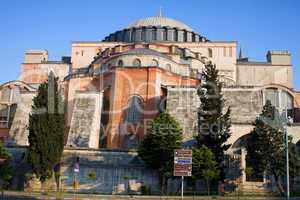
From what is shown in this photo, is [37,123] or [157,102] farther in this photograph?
[157,102]

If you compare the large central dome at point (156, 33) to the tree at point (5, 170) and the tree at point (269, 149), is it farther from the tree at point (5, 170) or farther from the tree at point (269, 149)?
the tree at point (5, 170)

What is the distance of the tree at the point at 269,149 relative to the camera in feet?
92.4

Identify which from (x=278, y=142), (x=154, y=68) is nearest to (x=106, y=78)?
(x=154, y=68)

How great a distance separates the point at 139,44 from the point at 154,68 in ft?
33.3

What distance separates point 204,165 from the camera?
26.9 metres

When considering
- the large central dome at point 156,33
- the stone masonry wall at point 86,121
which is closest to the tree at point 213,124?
the stone masonry wall at point 86,121

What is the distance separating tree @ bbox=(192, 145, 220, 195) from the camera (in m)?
26.7

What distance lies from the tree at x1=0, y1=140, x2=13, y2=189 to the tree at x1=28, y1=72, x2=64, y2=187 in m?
1.82

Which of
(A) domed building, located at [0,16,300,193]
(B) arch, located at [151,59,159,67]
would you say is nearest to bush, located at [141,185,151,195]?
(A) domed building, located at [0,16,300,193]

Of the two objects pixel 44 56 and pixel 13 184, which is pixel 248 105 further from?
pixel 44 56

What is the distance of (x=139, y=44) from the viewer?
1954 inches

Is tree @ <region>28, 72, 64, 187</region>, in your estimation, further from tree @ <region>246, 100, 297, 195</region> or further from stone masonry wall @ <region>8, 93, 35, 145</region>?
tree @ <region>246, 100, 297, 195</region>

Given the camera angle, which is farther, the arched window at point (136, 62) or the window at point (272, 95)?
the window at point (272, 95)

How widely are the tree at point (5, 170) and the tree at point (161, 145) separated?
27.8 ft
